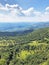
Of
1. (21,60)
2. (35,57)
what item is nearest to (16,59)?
(21,60)

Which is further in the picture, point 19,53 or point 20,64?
point 19,53

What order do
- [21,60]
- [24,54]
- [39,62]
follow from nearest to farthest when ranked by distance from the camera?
[39,62] < [21,60] < [24,54]

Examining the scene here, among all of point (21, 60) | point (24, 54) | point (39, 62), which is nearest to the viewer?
point (39, 62)

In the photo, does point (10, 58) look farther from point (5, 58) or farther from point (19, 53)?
point (19, 53)

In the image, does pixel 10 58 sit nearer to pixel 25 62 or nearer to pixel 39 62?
pixel 25 62

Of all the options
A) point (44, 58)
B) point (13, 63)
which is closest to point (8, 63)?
point (13, 63)

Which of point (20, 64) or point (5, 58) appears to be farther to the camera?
point (5, 58)

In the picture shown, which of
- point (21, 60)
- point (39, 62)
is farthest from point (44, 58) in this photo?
point (21, 60)

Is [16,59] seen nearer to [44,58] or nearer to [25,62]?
[25,62]
